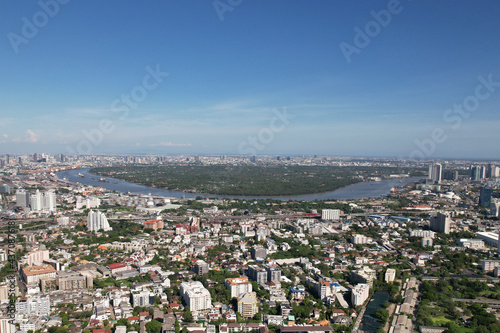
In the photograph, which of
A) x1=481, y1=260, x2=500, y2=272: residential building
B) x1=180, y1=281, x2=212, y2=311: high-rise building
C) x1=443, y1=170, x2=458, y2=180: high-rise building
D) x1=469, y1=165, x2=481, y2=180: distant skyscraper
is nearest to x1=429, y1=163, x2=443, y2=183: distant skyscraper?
x1=443, y1=170, x2=458, y2=180: high-rise building

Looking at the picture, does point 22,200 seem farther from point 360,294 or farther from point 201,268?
point 360,294

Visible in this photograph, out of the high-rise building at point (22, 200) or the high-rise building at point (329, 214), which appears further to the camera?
the high-rise building at point (22, 200)

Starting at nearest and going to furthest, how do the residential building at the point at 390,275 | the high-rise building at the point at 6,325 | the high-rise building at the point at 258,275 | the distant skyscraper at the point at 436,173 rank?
the high-rise building at the point at 6,325 < the high-rise building at the point at 258,275 < the residential building at the point at 390,275 < the distant skyscraper at the point at 436,173

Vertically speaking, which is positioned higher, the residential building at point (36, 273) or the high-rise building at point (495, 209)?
the high-rise building at point (495, 209)

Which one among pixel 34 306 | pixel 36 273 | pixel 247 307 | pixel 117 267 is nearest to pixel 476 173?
pixel 247 307

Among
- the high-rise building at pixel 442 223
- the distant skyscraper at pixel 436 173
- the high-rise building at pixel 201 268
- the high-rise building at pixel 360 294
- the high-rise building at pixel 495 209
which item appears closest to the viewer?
the high-rise building at pixel 360 294

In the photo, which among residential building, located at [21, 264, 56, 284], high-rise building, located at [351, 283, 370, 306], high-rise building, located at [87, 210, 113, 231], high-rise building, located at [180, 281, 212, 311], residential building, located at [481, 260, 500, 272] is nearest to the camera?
high-rise building, located at [180, 281, 212, 311]

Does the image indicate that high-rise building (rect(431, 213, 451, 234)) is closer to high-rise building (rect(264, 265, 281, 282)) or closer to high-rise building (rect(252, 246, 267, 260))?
high-rise building (rect(252, 246, 267, 260))

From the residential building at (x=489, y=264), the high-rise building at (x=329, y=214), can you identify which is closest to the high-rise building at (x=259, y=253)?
the residential building at (x=489, y=264)

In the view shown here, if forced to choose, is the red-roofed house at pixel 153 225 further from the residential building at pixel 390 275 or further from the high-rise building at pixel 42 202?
the residential building at pixel 390 275

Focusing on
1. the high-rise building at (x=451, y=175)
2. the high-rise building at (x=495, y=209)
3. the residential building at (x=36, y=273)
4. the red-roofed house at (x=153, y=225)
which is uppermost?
the high-rise building at (x=451, y=175)
